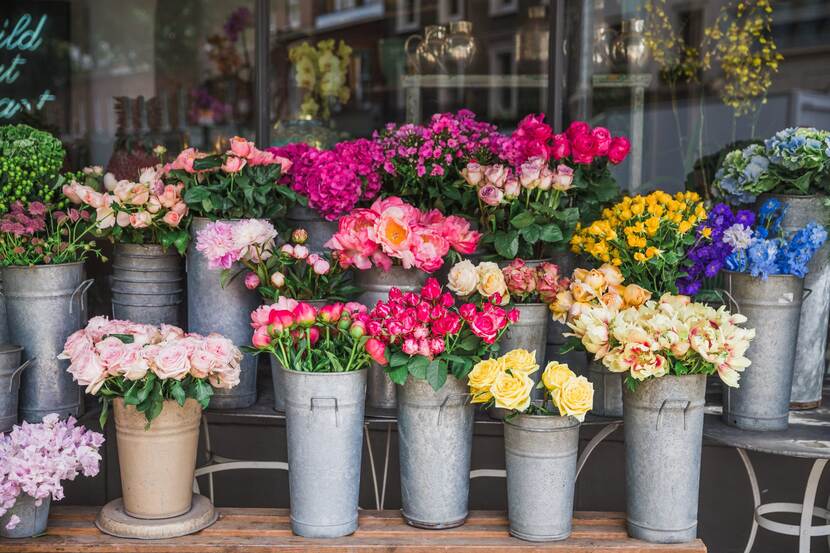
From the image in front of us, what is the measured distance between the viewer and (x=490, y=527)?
68.8 inches

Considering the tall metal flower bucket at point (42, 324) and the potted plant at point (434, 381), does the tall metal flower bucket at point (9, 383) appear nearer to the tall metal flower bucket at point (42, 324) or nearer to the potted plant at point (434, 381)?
the tall metal flower bucket at point (42, 324)

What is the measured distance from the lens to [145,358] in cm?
166

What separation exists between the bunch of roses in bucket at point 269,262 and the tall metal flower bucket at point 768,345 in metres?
0.82

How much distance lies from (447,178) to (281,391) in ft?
2.07

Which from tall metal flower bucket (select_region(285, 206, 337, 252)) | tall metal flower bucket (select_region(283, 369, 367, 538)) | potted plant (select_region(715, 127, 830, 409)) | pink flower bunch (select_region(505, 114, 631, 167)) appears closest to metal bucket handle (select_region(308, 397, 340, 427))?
tall metal flower bucket (select_region(283, 369, 367, 538))

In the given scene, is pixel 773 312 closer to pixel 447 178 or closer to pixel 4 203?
pixel 447 178

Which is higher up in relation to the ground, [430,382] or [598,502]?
[430,382]

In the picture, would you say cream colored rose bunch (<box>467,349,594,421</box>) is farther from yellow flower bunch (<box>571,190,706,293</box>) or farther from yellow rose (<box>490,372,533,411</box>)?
yellow flower bunch (<box>571,190,706,293</box>)

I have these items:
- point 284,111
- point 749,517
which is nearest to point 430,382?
point 749,517

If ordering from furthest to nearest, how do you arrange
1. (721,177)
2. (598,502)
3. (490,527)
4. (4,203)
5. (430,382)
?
(598,502) < (721,177) < (4,203) < (490,527) < (430,382)

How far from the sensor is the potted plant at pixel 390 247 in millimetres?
1801

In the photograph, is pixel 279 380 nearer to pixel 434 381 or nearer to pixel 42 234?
pixel 434 381

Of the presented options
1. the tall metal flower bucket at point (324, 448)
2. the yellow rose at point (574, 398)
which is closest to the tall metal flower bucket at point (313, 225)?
the tall metal flower bucket at point (324, 448)

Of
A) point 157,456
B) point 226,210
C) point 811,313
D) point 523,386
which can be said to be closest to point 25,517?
point 157,456
